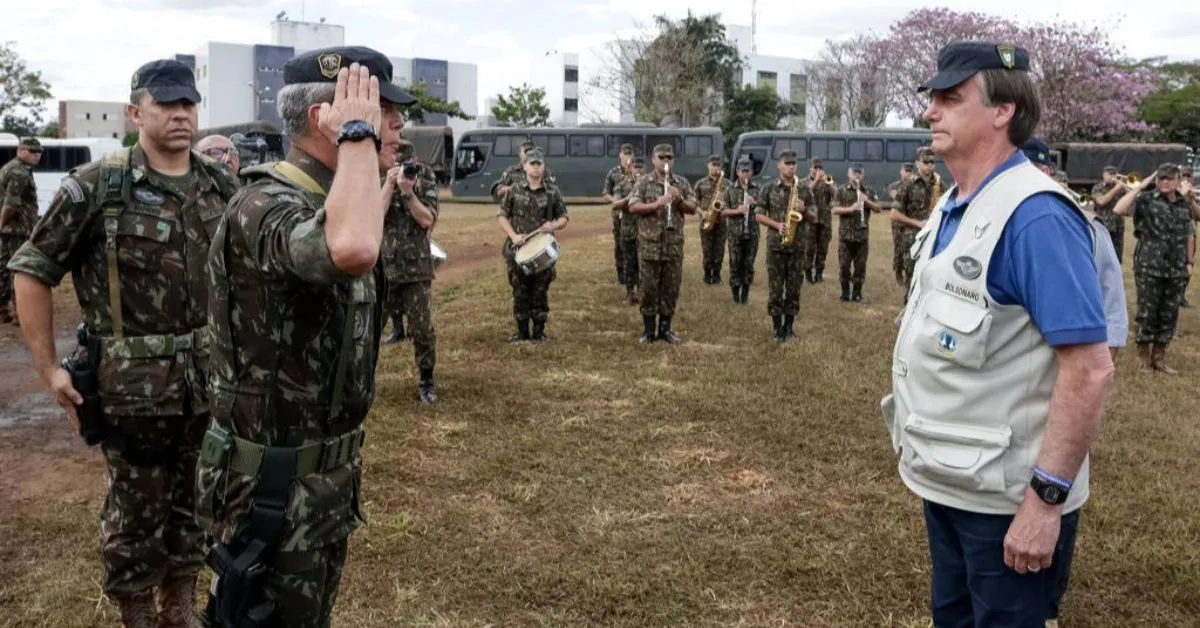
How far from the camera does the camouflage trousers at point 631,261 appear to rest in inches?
498

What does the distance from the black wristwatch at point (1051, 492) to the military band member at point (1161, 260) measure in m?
7.95

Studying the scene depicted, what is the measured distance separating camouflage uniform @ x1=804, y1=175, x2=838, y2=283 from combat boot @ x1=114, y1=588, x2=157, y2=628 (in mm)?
10434

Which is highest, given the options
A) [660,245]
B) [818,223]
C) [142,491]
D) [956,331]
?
[818,223]

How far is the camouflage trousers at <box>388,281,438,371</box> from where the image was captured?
7.34m

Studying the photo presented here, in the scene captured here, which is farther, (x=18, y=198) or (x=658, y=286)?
(x=18, y=198)

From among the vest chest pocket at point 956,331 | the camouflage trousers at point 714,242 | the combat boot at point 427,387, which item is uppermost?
the camouflage trousers at point 714,242

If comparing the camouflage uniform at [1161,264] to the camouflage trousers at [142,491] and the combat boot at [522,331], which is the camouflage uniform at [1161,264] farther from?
the camouflage trousers at [142,491]

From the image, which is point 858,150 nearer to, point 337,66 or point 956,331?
point 956,331

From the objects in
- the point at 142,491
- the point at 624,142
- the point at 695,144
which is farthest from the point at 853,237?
the point at 695,144

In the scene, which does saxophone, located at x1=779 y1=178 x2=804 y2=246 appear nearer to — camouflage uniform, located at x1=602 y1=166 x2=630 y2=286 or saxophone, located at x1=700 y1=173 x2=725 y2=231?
saxophone, located at x1=700 y1=173 x2=725 y2=231

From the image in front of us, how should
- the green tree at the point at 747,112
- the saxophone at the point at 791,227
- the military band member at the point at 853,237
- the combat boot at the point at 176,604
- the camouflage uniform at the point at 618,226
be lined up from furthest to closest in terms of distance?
the green tree at the point at 747,112 → the camouflage uniform at the point at 618,226 → the military band member at the point at 853,237 → the saxophone at the point at 791,227 → the combat boot at the point at 176,604

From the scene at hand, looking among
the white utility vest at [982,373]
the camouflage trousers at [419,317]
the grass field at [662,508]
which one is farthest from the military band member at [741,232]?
the white utility vest at [982,373]

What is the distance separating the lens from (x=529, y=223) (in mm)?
9758

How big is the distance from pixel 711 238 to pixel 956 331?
11.9 metres
